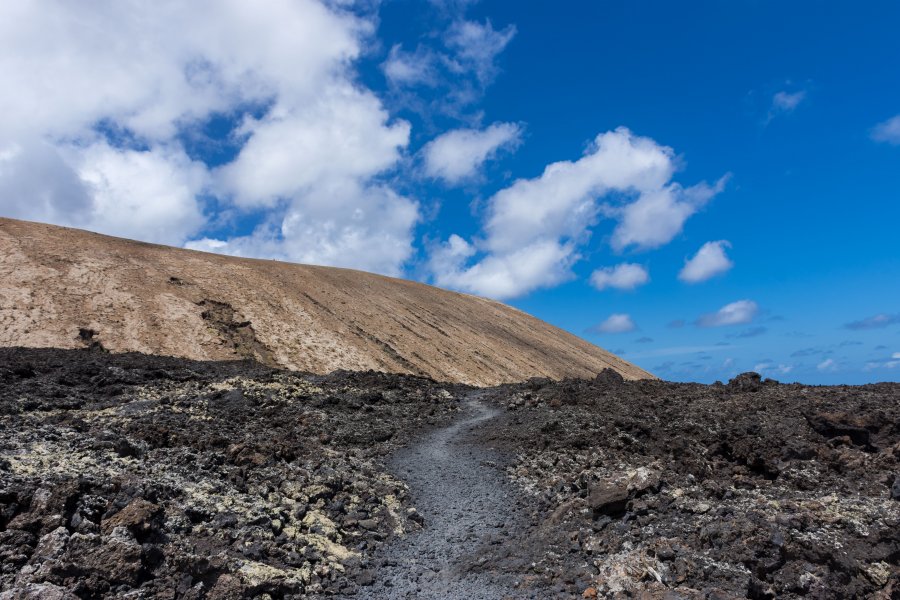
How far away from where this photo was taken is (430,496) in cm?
1500

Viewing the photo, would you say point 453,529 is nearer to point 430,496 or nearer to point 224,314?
point 430,496

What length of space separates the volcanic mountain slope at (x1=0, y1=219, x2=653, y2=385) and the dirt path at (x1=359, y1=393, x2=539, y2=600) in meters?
21.4

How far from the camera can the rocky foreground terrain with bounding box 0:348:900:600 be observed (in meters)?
8.70

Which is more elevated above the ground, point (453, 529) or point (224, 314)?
point (224, 314)

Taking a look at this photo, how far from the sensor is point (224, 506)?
455 inches

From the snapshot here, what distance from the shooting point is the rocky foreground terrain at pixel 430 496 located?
28.5 ft

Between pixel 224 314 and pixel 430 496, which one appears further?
pixel 224 314

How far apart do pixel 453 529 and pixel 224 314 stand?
31.8 meters

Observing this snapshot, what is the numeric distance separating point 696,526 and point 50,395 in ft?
62.3

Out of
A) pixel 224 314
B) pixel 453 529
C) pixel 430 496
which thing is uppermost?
pixel 224 314

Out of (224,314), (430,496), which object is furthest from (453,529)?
→ (224,314)

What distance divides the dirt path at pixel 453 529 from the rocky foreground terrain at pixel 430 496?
0.06 meters

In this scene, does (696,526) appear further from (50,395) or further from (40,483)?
(50,395)

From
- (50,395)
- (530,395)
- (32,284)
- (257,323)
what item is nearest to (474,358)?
(257,323)
